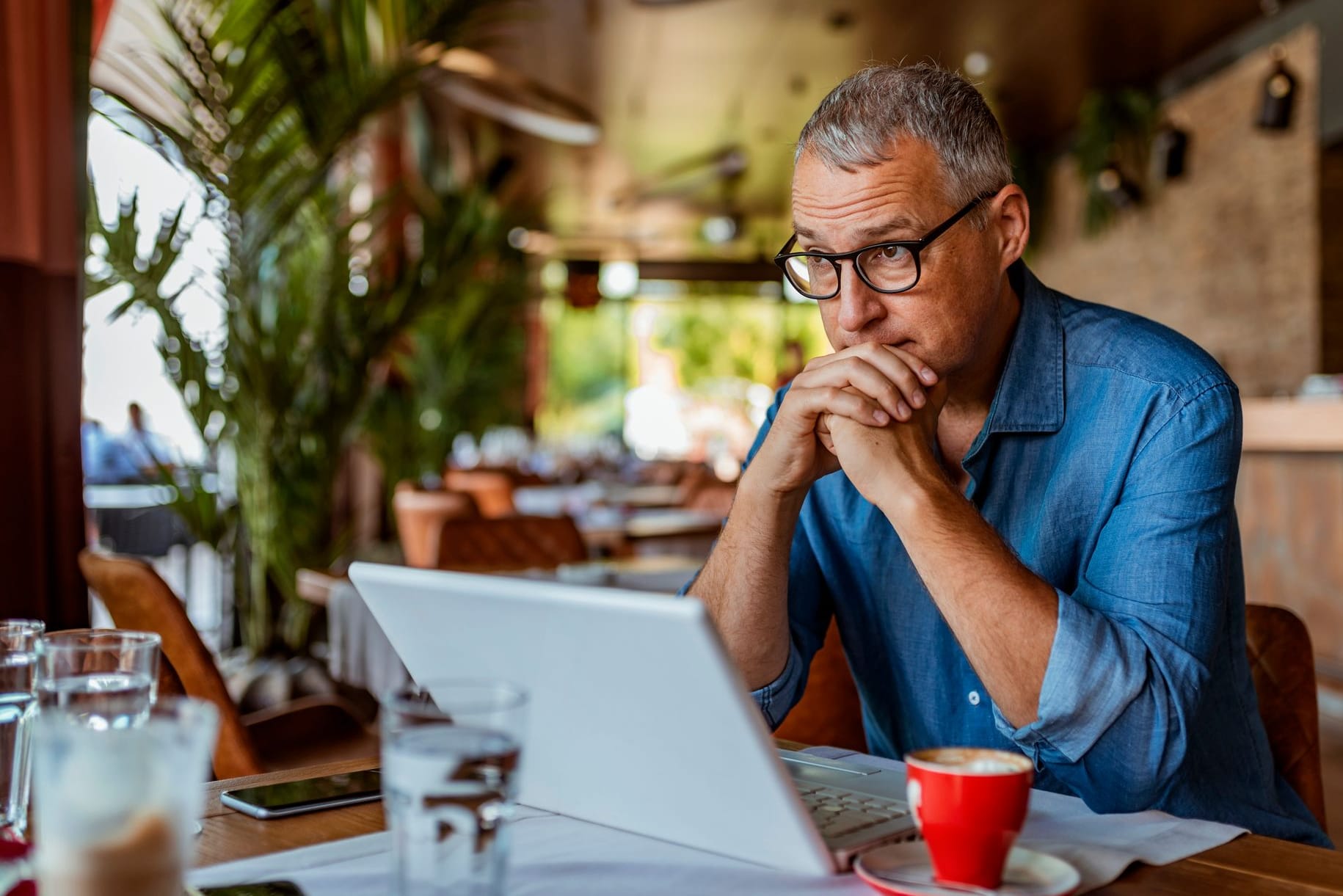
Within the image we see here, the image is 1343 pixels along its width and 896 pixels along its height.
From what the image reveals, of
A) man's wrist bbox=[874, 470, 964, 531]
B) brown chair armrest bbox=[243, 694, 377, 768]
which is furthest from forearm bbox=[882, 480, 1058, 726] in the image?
brown chair armrest bbox=[243, 694, 377, 768]

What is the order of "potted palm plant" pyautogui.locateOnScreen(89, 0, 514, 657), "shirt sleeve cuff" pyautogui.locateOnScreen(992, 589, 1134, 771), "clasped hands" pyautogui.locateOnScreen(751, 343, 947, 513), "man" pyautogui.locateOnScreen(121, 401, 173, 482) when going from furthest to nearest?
"man" pyautogui.locateOnScreen(121, 401, 173, 482)
"potted palm plant" pyautogui.locateOnScreen(89, 0, 514, 657)
"clasped hands" pyautogui.locateOnScreen(751, 343, 947, 513)
"shirt sleeve cuff" pyautogui.locateOnScreen(992, 589, 1134, 771)

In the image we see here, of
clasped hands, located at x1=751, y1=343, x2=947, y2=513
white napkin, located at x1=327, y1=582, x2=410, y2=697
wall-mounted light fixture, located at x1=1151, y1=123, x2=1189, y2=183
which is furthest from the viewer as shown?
wall-mounted light fixture, located at x1=1151, y1=123, x2=1189, y2=183

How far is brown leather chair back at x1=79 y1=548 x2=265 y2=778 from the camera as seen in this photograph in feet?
4.86

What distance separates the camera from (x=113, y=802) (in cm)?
56

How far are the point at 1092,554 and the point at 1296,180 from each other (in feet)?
23.1

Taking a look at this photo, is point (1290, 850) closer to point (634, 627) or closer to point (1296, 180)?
point (634, 627)

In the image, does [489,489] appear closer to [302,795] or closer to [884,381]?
[884,381]

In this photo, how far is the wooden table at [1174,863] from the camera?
803 mm

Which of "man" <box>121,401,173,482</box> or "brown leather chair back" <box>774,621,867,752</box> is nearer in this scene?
"brown leather chair back" <box>774,621,867,752</box>

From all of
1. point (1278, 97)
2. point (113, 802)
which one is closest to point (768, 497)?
point (113, 802)

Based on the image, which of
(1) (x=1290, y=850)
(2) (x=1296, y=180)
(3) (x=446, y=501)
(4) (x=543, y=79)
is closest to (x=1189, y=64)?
(2) (x=1296, y=180)

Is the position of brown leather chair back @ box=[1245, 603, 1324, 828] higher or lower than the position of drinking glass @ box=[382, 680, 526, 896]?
lower

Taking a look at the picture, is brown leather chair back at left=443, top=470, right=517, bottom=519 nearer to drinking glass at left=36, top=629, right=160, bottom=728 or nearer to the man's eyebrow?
the man's eyebrow

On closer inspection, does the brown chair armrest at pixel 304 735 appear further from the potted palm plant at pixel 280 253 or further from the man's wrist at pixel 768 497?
the potted palm plant at pixel 280 253
